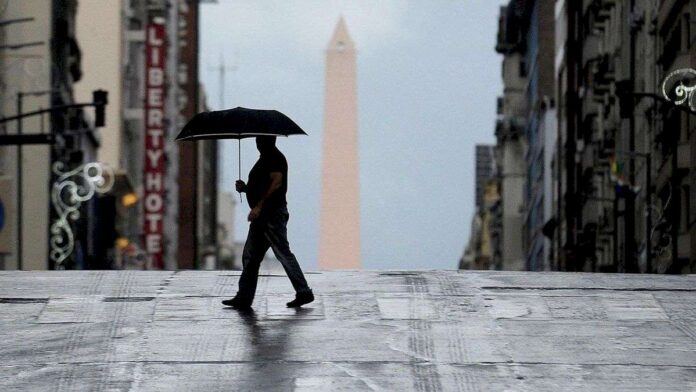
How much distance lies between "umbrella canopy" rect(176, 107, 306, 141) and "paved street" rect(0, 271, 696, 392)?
198 centimetres

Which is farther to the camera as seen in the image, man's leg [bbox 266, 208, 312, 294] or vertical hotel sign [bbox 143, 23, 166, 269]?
vertical hotel sign [bbox 143, 23, 166, 269]

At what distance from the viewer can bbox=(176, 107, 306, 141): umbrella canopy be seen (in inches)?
924

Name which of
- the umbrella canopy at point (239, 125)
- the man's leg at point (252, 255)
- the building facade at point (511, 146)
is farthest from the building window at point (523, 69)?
the umbrella canopy at point (239, 125)

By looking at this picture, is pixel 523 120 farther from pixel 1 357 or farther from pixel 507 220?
pixel 1 357

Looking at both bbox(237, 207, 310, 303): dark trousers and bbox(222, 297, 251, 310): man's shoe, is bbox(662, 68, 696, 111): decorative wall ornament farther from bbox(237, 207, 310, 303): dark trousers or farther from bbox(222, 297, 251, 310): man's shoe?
bbox(237, 207, 310, 303): dark trousers

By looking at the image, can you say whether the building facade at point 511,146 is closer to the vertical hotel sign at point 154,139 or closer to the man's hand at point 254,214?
the vertical hotel sign at point 154,139

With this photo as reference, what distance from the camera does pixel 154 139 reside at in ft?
374

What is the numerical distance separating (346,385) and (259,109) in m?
5.51

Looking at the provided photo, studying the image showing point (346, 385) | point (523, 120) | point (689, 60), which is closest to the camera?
point (346, 385)

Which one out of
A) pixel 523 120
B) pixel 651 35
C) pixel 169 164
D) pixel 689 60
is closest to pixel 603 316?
pixel 689 60

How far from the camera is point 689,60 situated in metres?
56.0

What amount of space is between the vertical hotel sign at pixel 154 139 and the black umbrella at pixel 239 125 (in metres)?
86.1

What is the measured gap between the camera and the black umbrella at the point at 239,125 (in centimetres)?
2347

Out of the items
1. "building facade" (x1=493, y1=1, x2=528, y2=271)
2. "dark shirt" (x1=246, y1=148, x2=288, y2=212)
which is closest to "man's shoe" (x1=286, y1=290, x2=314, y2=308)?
"dark shirt" (x1=246, y1=148, x2=288, y2=212)
